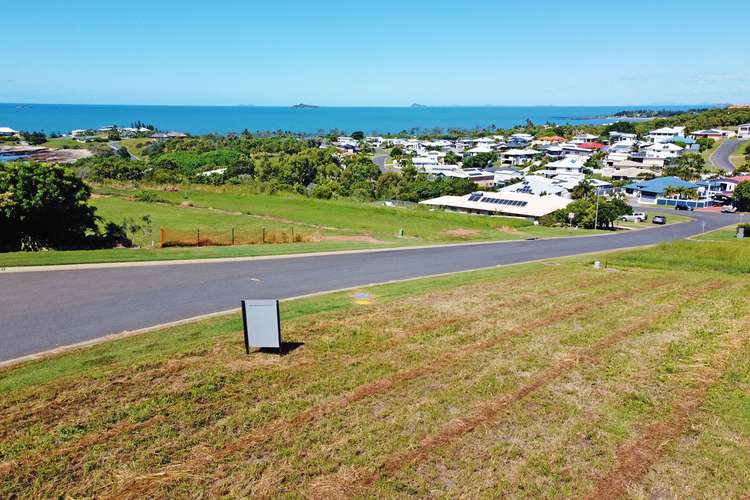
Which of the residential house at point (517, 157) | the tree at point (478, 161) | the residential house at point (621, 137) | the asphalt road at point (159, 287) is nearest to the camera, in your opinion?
the asphalt road at point (159, 287)

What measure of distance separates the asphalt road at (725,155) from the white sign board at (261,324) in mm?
124292

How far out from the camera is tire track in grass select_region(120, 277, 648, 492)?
789 centimetres

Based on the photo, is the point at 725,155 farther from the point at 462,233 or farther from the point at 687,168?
the point at 462,233

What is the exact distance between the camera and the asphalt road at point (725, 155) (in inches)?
4605

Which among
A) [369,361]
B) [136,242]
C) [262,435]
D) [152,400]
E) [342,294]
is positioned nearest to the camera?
[262,435]

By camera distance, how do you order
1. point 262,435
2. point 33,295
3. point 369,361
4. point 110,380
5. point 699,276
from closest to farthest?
1. point 262,435
2. point 110,380
3. point 369,361
4. point 33,295
5. point 699,276

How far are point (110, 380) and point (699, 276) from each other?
71.3ft

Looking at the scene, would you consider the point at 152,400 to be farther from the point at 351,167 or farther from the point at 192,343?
the point at 351,167

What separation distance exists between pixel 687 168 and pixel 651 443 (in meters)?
116

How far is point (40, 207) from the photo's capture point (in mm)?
25266

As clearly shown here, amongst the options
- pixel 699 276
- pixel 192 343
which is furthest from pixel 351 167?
pixel 192 343

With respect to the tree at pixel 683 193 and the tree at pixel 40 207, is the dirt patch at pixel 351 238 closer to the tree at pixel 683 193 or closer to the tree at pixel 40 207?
the tree at pixel 40 207

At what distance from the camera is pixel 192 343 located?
42.2 ft

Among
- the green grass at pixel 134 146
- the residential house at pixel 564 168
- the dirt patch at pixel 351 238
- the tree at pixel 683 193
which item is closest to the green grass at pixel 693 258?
the dirt patch at pixel 351 238
